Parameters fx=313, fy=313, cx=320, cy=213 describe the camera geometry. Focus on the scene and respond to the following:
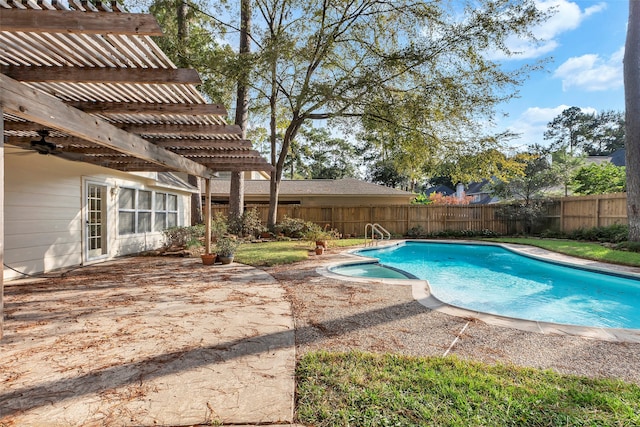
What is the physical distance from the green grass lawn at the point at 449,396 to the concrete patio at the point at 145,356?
0.30 metres

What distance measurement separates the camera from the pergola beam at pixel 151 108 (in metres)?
4.46

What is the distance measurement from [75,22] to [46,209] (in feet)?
19.9

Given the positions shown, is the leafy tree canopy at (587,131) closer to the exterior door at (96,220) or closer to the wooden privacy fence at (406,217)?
the wooden privacy fence at (406,217)

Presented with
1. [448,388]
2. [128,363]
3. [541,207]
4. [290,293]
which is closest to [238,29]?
[290,293]

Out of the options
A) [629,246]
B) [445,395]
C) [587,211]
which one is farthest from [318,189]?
[445,395]

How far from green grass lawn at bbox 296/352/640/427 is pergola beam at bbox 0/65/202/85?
10.7 ft

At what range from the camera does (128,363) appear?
2.82 m

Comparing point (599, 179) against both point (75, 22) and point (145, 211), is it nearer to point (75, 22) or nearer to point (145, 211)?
point (145, 211)

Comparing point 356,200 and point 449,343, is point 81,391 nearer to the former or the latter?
point 449,343

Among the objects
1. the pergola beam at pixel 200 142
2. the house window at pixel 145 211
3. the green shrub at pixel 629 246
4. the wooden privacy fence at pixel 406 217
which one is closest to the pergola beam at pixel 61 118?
the pergola beam at pixel 200 142

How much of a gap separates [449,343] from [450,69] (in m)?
11.7

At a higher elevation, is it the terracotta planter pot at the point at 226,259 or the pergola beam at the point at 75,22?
the pergola beam at the point at 75,22

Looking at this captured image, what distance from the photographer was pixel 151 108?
4469 millimetres

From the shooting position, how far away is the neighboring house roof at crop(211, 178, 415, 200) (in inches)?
786
